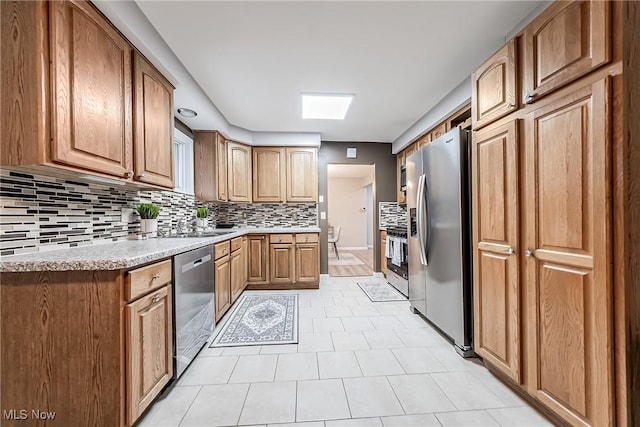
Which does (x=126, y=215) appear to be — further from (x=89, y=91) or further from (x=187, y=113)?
(x=187, y=113)

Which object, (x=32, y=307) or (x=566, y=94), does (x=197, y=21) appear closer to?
(x=32, y=307)

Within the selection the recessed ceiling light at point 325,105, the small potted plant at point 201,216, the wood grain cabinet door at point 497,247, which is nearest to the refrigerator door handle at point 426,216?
the wood grain cabinet door at point 497,247

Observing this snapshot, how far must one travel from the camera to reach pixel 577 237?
122 centimetres

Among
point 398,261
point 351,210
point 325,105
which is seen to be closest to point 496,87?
point 325,105

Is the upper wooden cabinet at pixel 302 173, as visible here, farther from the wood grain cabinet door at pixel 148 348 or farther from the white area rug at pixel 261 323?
the wood grain cabinet door at pixel 148 348

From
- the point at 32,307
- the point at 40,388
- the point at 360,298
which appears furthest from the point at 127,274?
the point at 360,298

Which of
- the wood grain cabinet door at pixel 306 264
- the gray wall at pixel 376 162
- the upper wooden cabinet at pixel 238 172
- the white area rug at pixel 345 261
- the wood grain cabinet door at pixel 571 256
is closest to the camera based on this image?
the wood grain cabinet door at pixel 571 256

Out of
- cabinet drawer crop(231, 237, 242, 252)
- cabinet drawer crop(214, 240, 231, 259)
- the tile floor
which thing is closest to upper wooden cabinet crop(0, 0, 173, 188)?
cabinet drawer crop(214, 240, 231, 259)

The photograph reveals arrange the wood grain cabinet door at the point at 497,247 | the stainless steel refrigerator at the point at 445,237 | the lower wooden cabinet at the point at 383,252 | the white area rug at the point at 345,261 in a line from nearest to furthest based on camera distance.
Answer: the wood grain cabinet door at the point at 497,247
the stainless steel refrigerator at the point at 445,237
the lower wooden cabinet at the point at 383,252
the white area rug at the point at 345,261

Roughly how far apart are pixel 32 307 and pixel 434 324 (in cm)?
278

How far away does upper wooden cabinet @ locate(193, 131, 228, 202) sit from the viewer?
3.47m

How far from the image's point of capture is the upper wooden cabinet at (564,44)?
→ 111 cm

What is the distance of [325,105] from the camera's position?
3158 millimetres

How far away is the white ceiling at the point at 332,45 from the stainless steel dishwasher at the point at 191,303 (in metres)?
1.53
